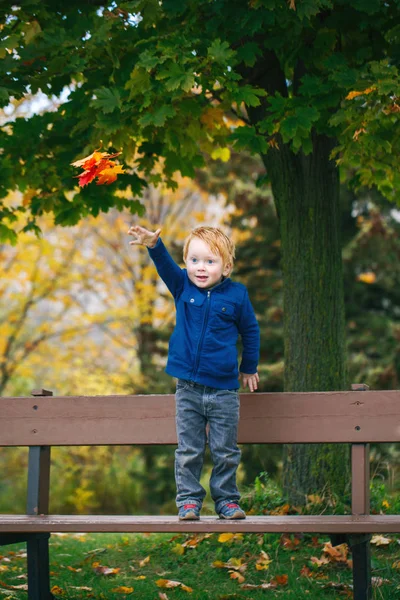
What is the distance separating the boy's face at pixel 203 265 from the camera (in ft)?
13.4

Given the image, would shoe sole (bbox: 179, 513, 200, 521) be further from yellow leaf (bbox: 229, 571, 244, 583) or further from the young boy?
yellow leaf (bbox: 229, 571, 244, 583)

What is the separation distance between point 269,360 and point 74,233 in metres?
5.40

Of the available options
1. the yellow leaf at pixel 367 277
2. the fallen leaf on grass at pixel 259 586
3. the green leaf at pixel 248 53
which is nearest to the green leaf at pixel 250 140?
the green leaf at pixel 248 53

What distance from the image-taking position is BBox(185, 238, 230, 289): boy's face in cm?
407

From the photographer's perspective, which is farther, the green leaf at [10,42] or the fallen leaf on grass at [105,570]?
the green leaf at [10,42]

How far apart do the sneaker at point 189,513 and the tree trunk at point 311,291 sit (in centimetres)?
172

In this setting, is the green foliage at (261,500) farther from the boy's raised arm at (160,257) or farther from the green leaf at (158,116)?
the green leaf at (158,116)

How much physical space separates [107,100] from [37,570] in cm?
270

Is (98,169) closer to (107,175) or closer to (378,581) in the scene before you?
(107,175)

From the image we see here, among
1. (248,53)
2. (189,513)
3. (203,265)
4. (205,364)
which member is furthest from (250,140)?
(189,513)

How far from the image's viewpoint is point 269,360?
11812 millimetres

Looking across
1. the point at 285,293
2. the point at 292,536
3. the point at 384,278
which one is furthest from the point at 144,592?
the point at 384,278

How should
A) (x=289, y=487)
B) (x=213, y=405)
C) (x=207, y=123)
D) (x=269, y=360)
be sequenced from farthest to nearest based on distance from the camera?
(x=269, y=360), (x=207, y=123), (x=289, y=487), (x=213, y=405)

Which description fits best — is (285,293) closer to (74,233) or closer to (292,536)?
(292,536)
